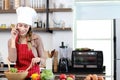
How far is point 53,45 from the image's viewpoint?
4.91m

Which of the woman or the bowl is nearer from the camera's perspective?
the bowl

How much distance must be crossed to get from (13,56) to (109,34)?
10.2 ft

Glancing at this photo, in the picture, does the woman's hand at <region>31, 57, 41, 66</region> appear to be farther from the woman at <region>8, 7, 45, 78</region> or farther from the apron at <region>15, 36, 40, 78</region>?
the apron at <region>15, 36, 40, 78</region>

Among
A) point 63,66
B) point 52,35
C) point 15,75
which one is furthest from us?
point 52,35

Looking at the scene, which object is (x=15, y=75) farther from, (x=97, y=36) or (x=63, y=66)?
(x=97, y=36)

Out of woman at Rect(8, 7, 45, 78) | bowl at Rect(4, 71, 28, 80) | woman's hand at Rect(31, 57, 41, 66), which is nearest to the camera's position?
bowl at Rect(4, 71, 28, 80)

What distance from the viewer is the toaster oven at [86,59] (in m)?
4.47

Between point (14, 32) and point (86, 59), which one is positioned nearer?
point (14, 32)

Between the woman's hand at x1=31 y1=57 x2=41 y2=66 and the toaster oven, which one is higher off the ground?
the woman's hand at x1=31 y1=57 x2=41 y2=66

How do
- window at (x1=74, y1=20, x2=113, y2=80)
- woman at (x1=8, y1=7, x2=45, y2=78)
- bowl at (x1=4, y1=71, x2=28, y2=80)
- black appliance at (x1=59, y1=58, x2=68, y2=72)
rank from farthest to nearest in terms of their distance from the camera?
window at (x1=74, y1=20, x2=113, y2=80), black appliance at (x1=59, y1=58, x2=68, y2=72), woman at (x1=8, y1=7, x2=45, y2=78), bowl at (x1=4, y1=71, x2=28, y2=80)

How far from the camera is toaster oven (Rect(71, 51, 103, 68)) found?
4.47m

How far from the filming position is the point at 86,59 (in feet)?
14.8

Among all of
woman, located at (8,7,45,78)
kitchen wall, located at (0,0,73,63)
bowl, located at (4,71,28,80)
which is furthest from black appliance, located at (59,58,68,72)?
bowl, located at (4,71,28,80)

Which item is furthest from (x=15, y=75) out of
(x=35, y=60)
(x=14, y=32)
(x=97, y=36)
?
(x=97, y=36)
